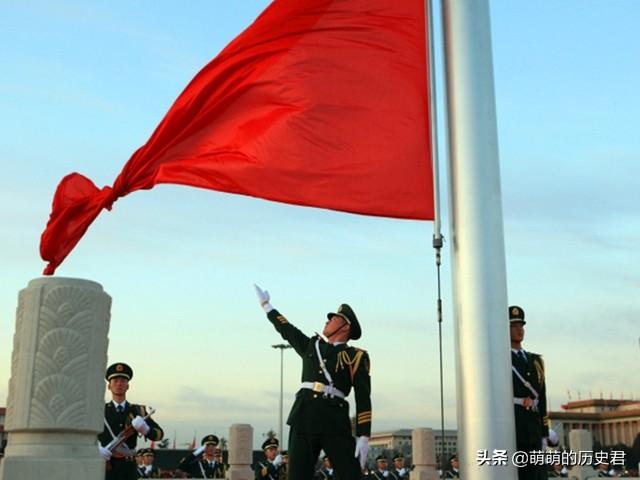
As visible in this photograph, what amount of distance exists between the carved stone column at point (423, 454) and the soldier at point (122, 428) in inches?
717

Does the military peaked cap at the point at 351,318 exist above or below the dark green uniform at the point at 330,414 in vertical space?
above

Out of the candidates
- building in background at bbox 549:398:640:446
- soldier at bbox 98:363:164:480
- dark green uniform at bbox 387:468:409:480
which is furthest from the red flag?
building in background at bbox 549:398:640:446

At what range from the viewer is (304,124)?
804 cm

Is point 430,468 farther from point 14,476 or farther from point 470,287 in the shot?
point 14,476

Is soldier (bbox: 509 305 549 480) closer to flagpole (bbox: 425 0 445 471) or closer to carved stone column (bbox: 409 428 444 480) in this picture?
flagpole (bbox: 425 0 445 471)

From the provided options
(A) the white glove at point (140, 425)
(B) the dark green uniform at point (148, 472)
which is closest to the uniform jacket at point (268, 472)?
(B) the dark green uniform at point (148, 472)

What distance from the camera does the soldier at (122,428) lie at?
8.84m

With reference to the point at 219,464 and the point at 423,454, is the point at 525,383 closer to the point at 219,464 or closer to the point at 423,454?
the point at 219,464

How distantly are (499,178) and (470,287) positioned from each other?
91 cm

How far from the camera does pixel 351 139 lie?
7.88m

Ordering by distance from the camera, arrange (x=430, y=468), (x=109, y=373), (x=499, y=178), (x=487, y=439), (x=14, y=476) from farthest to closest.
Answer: (x=430, y=468)
(x=109, y=373)
(x=499, y=178)
(x=487, y=439)
(x=14, y=476)

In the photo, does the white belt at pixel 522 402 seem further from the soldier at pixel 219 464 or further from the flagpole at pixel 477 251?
the soldier at pixel 219 464

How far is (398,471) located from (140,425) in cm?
2146

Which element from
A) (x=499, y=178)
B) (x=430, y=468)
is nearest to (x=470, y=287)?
(x=499, y=178)
